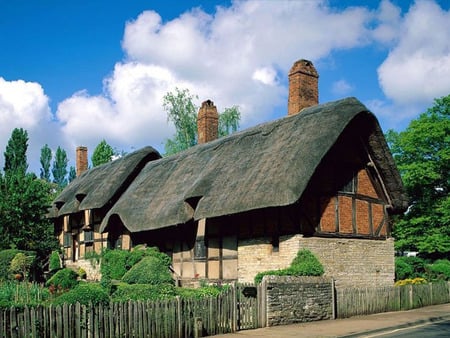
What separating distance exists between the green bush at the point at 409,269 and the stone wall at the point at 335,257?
4.17 metres

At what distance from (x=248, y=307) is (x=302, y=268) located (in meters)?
3.86

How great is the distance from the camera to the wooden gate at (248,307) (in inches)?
621

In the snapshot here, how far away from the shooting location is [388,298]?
20.7m

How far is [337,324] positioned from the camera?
1678 cm

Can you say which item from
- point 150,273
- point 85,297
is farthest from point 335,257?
point 85,297

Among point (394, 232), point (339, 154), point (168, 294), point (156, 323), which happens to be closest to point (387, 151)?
point (339, 154)

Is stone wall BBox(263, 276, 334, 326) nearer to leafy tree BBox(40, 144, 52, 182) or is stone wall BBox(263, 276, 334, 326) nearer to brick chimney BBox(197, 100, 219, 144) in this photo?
brick chimney BBox(197, 100, 219, 144)

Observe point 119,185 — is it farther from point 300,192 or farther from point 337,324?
point 337,324

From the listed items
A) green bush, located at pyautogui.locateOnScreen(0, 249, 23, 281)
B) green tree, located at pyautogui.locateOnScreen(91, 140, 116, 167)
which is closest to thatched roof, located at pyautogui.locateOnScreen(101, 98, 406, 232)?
green bush, located at pyautogui.locateOnScreen(0, 249, 23, 281)

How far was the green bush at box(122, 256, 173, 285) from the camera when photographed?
22781mm

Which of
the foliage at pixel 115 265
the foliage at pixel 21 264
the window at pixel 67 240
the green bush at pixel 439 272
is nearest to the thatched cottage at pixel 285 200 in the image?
the foliage at pixel 115 265

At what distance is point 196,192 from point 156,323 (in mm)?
10092

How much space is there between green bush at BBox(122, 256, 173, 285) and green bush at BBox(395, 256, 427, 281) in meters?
11.6

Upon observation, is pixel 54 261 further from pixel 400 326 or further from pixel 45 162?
pixel 45 162
